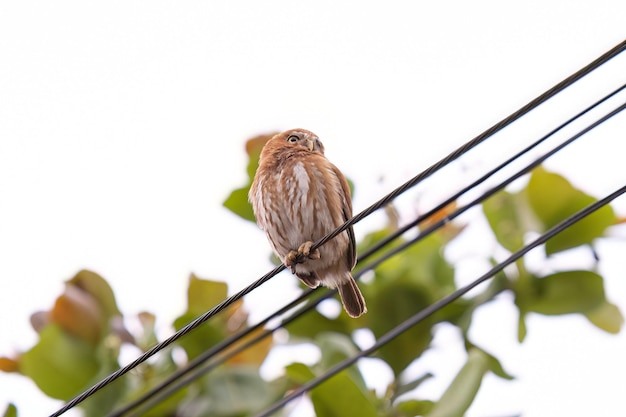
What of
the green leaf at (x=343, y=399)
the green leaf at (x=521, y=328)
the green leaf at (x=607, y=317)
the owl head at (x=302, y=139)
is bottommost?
the green leaf at (x=607, y=317)

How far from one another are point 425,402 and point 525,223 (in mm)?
1307

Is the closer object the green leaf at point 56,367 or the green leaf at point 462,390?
the green leaf at point 462,390

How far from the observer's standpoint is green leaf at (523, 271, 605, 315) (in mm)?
5227

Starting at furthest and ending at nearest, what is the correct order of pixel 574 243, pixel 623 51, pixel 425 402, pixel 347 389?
pixel 574 243 < pixel 425 402 < pixel 347 389 < pixel 623 51

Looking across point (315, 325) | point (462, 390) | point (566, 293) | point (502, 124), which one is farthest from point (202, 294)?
point (502, 124)

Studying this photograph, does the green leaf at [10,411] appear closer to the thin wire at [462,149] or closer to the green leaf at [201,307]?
the green leaf at [201,307]

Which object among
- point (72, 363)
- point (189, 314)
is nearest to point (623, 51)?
point (189, 314)

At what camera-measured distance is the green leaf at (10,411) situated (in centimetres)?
515

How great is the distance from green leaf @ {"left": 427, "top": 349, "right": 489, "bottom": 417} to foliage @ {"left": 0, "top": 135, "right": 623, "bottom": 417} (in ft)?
A: 1.05

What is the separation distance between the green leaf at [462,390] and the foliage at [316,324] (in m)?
0.32

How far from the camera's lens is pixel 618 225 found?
5461mm

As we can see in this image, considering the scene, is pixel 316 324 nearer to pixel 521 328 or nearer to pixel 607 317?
pixel 521 328

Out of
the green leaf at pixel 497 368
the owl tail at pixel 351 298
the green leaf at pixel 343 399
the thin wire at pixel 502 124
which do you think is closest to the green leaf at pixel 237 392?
the green leaf at pixel 343 399

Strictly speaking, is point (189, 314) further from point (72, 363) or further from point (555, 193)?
point (555, 193)
